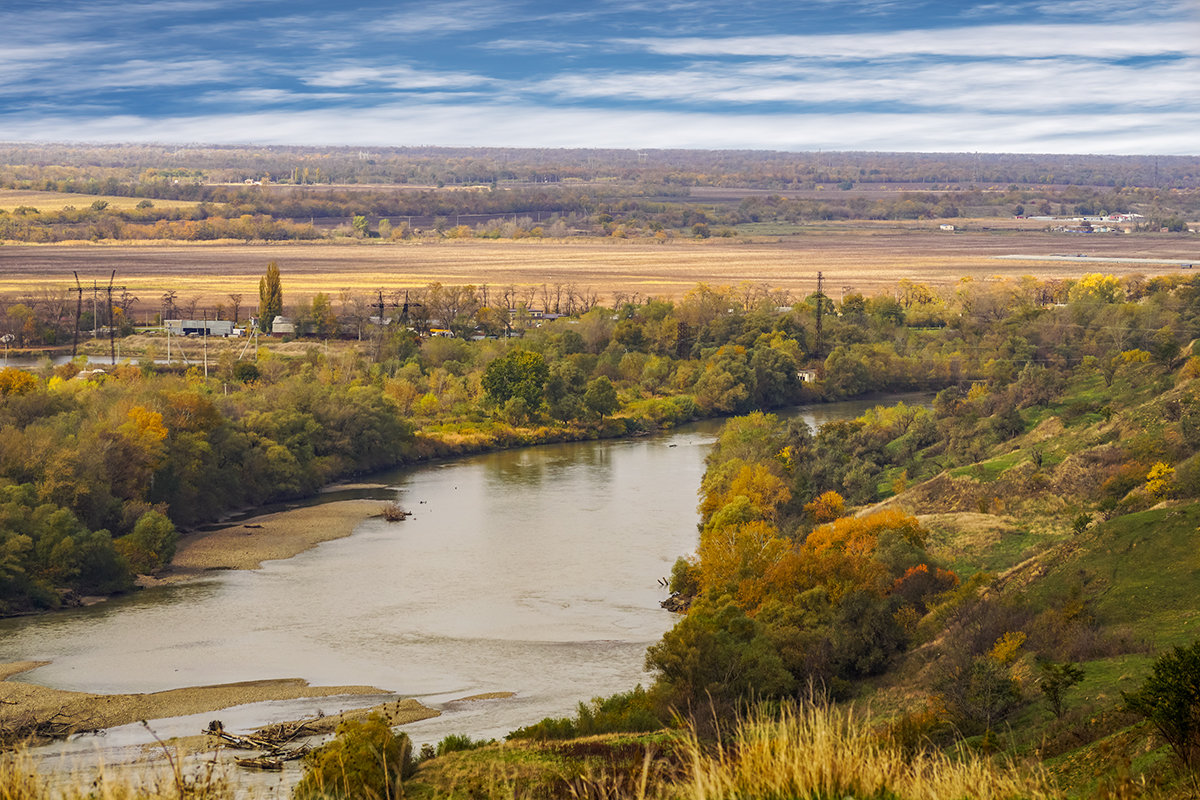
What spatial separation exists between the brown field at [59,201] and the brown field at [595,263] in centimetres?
2526

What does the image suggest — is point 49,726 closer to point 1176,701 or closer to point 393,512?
point 1176,701

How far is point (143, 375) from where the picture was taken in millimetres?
55281

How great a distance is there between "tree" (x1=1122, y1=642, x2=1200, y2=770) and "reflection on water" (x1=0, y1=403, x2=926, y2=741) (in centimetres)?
1387

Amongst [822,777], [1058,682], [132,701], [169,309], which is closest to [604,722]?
[1058,682]

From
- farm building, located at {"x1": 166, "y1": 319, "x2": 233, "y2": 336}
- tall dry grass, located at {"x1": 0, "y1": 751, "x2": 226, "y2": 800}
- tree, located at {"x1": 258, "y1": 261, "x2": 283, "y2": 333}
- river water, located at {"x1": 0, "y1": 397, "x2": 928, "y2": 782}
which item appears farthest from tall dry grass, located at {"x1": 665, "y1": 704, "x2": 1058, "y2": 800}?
farm building, located at {"x1": 166, "y1": 319, "x2": 233, "y2": 336}

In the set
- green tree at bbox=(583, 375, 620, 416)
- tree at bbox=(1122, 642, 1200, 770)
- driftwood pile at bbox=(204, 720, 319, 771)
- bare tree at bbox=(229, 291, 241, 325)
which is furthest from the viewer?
bare tree at bbox=(229, 291, 241, 325)

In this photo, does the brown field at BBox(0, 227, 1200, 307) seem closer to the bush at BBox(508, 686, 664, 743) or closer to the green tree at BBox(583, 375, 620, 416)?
the green tree at BBox(583, 375, 620, 416)

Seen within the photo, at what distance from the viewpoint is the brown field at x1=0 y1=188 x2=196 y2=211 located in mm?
156500

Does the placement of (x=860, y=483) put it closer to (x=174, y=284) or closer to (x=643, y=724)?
(x=643, y=724)

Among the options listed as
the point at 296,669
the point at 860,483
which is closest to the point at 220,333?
the point at 860,483

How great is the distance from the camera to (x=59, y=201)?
536 ft

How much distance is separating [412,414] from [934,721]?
145ft

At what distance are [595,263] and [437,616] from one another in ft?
318

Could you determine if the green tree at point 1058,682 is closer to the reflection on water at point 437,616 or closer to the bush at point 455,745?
the bush at point 455,745
